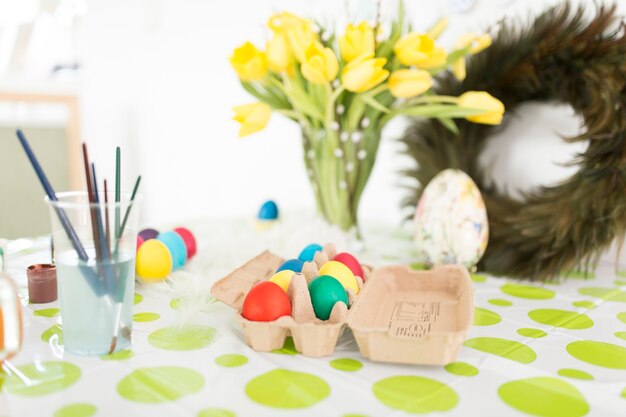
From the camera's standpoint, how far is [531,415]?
43 cm

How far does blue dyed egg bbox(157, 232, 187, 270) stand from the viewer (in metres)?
0.82

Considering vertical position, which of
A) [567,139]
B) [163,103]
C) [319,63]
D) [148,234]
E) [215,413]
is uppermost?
[163,103]

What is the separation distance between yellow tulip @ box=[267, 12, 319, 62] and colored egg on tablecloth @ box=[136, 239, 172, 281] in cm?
37

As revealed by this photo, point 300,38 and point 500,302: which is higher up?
point 300,38

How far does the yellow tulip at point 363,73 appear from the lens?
0.77 meters

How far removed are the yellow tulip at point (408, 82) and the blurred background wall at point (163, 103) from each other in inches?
16.5

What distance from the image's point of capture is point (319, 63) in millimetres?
775

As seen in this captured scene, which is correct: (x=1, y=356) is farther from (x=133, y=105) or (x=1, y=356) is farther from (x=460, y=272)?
(x=133, y=105)

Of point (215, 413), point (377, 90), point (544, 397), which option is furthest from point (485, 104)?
point (215, 413)

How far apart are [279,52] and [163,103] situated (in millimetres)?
1522

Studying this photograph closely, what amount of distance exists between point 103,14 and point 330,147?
5.95ft

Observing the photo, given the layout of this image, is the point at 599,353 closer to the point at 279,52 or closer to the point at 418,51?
the point at 418,51

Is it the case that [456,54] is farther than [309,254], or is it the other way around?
[456,54]

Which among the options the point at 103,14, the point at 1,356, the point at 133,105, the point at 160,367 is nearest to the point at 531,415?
the point at 160,367
